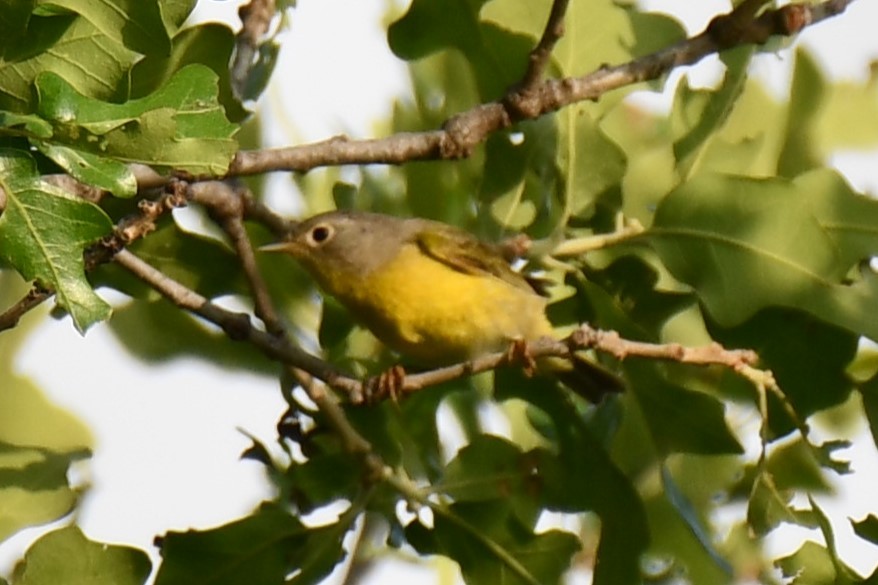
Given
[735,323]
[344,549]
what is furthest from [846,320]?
[344,549]

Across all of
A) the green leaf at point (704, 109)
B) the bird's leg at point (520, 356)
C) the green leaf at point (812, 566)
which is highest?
the green leaf at point (704, 109)

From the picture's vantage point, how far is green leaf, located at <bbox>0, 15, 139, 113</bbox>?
5.51 feet

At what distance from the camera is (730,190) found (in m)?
2.13

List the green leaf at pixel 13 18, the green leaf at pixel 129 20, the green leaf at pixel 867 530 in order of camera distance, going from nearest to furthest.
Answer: the green leaf at pixel 13 18 < the green leaf at pixel 129 20 < the green leaf at pixel 867 530

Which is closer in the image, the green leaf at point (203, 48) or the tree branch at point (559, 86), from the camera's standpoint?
the tree branch at point (559, 86)

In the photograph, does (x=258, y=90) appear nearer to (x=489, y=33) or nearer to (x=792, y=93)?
(x=489, y=33)

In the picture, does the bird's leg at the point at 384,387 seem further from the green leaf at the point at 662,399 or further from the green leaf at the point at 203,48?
the green leaf at the point at 203,48

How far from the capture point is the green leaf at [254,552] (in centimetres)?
223

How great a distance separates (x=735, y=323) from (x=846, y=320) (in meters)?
0.15

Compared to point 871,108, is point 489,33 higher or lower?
higher

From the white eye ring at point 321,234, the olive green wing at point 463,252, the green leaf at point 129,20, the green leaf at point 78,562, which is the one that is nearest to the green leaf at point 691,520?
the olive green wing at point 463,252

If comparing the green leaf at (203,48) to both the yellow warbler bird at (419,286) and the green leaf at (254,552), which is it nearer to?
the yellow warbler bird at (419,286)

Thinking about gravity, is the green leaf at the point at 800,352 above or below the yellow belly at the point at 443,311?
above

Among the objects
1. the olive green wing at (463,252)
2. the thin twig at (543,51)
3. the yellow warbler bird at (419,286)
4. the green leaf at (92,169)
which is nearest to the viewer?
the green leaf at (92,169)
